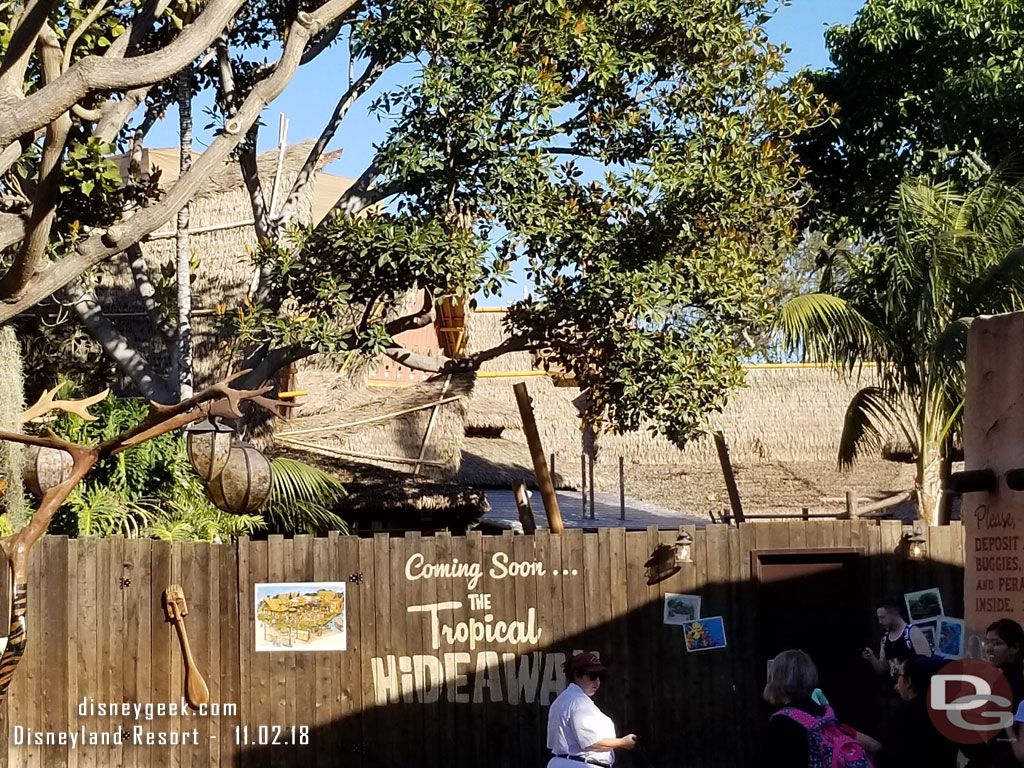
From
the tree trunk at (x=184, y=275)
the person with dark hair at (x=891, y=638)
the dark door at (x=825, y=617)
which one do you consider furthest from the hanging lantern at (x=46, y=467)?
the person with dark hair at (x=891, y=638)

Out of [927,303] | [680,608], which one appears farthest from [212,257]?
[680,608]

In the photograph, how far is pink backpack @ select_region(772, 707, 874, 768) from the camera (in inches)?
239

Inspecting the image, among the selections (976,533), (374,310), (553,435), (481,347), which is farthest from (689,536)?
(481,347)

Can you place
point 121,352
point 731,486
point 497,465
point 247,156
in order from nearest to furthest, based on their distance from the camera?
point 731,486
point 121,352
point 247,156
point 497,465

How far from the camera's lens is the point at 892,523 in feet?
38.6

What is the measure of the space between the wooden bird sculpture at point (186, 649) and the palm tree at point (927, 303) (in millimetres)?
7100

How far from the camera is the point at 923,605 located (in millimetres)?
11609

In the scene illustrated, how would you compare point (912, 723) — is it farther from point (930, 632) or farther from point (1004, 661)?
point (930, 632)

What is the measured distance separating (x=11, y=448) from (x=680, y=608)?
6986 millimetres

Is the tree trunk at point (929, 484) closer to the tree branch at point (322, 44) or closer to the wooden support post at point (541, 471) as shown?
the wooden support post at point (541, 471)

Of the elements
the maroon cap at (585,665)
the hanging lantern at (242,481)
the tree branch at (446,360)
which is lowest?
the maroon cap at (585,665)

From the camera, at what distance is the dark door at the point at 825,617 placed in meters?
11.7

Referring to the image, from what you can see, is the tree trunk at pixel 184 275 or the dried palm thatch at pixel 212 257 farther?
the dried palm thatch at pixel 212 257

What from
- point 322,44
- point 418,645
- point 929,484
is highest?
point 322,44
